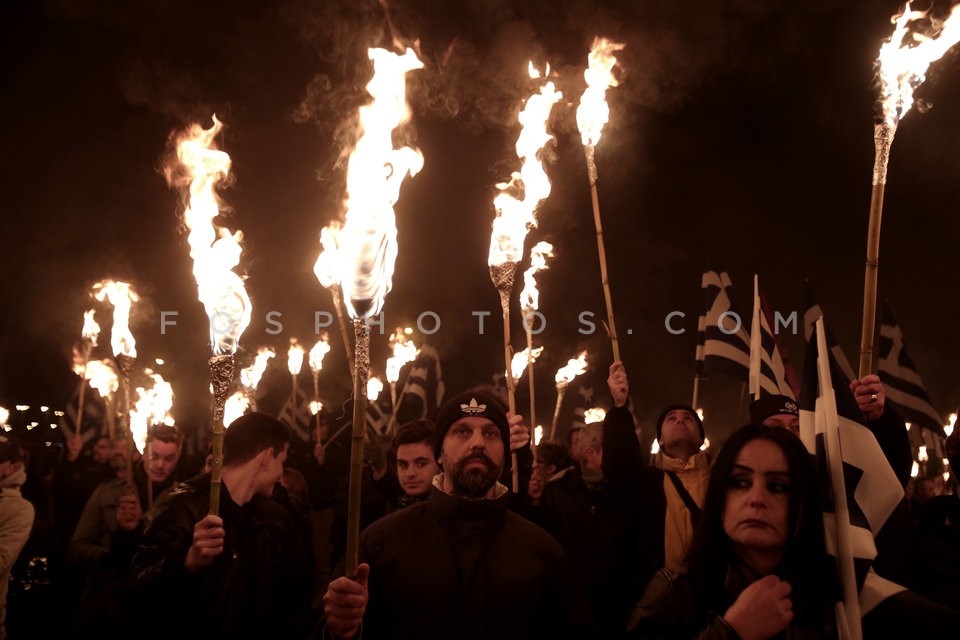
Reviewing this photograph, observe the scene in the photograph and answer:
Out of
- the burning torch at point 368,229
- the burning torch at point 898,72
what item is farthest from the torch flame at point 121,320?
the burning torch at point 898,72

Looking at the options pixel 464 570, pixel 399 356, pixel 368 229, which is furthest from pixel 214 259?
pixel 399 356

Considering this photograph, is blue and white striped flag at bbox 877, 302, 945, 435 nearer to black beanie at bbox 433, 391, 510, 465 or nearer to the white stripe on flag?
black beanie at bbox 433, 391, 510, 465

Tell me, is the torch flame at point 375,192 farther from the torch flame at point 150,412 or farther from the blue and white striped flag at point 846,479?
the torch flame at point 150,412

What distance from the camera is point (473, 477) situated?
4078 mm

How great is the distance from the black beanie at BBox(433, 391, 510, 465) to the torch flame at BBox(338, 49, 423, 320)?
962 millimetres

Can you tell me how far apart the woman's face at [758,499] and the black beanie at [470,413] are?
173 cm

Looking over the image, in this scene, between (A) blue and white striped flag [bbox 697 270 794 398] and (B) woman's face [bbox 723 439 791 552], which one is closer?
(B) woman's face [bbox 723 439 791 552]

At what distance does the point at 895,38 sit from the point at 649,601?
3850mm

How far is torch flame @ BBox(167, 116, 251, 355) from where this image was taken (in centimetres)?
471

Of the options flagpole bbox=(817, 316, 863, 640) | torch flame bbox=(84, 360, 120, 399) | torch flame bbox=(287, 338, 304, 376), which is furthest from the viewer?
torch flame bbox=(287, 338, 304, 376)

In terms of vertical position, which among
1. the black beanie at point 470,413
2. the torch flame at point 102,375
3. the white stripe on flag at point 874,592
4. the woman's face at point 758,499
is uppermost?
the torch flame at point 102,375

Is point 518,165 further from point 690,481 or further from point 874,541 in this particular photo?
point 874,541

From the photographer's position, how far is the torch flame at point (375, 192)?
3283 mm

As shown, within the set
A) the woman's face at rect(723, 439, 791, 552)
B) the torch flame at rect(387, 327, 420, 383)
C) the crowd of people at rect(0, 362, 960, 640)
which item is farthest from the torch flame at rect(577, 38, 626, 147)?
the torch flame at rect(387, 327, 420, 383)
